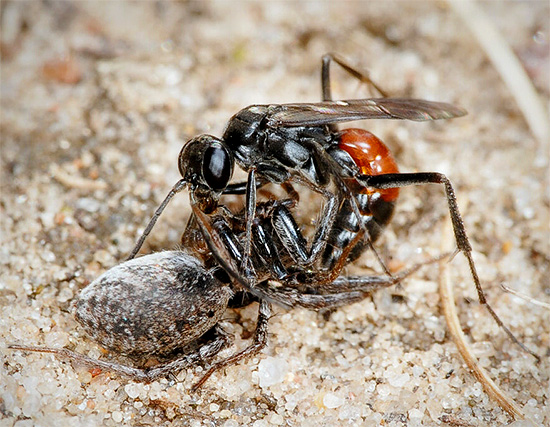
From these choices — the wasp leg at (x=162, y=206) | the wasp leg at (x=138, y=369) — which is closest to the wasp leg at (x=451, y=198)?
the wasp leg at (x=162, y=206)

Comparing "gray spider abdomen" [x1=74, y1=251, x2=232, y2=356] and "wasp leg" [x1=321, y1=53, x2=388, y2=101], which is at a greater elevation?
"wasp leg" [x1=321, y1=53, x2=388, y2=101]

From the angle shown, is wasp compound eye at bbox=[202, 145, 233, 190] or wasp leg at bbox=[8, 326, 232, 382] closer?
wasp leg at bbox=[8, 326, 232, 382]

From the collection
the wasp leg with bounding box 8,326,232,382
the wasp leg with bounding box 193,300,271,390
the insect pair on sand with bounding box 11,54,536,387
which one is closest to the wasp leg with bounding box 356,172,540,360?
the insect pair on sand with bounding box 11,54,536,387

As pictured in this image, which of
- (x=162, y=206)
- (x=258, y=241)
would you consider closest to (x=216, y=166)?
(x=162, y=206)

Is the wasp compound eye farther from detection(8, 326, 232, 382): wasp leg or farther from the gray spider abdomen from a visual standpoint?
detection(8, 326, 232, 382): wasp leg

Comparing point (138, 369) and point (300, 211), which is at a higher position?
point (300, 211)

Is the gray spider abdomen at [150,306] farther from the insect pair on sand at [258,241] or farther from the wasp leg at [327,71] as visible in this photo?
the wasp leg at [327,71]

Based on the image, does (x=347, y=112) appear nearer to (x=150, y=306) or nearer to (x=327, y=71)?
(x=327, y=71)
